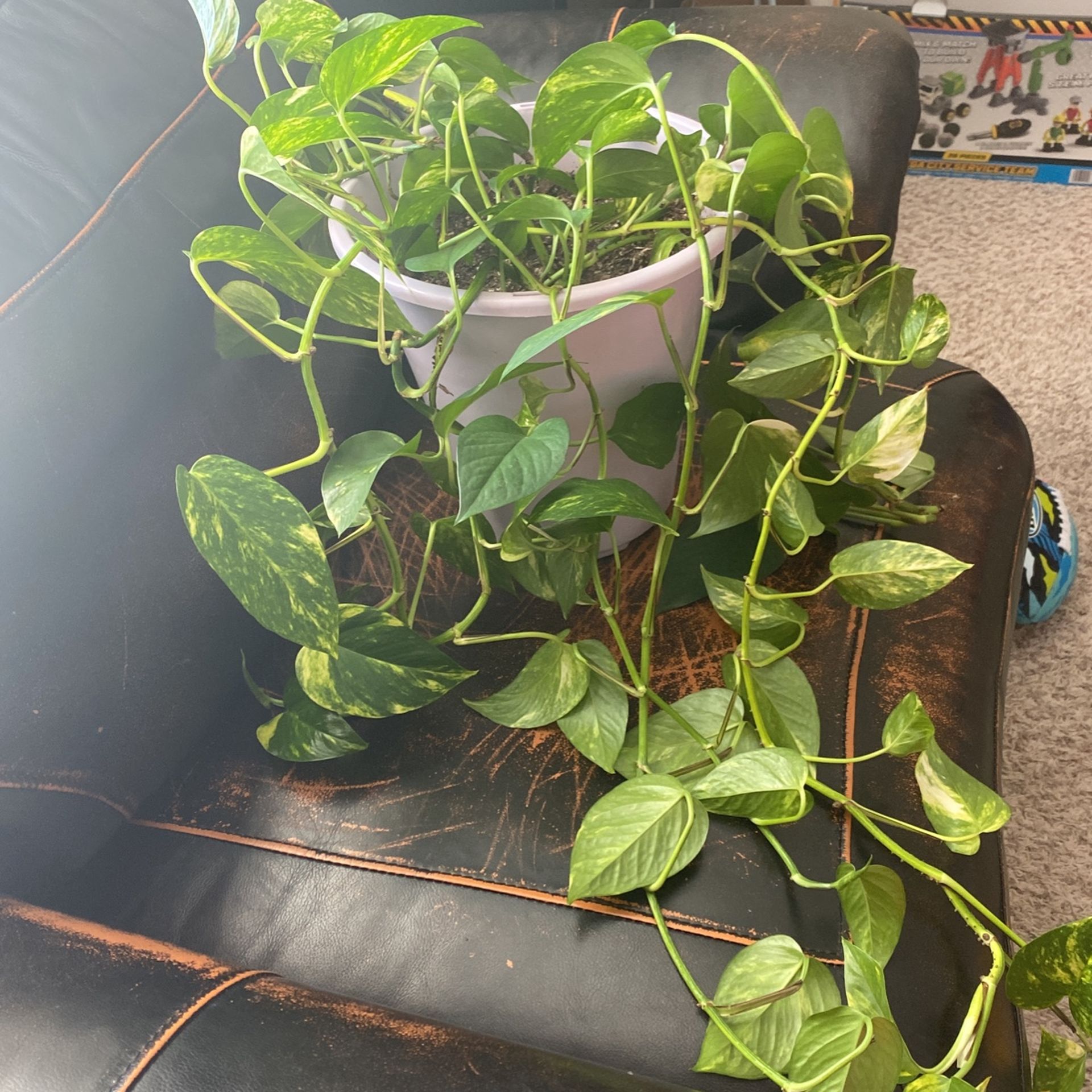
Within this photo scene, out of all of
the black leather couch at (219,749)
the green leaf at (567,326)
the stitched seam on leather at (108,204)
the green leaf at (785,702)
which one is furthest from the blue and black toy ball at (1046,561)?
the stitched seam on leather at (108,204)

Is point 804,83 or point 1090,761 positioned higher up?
point 804,83

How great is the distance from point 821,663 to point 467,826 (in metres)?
0.26

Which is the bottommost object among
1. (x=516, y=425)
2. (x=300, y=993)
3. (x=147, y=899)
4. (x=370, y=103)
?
(x=147, y=899)

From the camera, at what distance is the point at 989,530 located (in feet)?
2.37

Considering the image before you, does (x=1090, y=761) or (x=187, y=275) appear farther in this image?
(x=1090, y=761)

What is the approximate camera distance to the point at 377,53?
16.5 inches

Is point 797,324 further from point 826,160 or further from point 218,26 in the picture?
point 218,26

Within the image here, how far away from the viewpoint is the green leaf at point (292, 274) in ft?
1.48

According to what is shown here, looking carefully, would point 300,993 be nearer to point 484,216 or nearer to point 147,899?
point 147,899

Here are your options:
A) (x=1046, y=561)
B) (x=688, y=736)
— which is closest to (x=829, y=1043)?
(x=688, y=736)

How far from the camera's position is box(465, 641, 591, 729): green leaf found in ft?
1.93

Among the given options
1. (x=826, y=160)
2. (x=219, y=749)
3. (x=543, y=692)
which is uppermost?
(x=826, y=160)

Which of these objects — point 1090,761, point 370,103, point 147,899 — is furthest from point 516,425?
point 1090,761

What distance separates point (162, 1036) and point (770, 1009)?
0.28m
